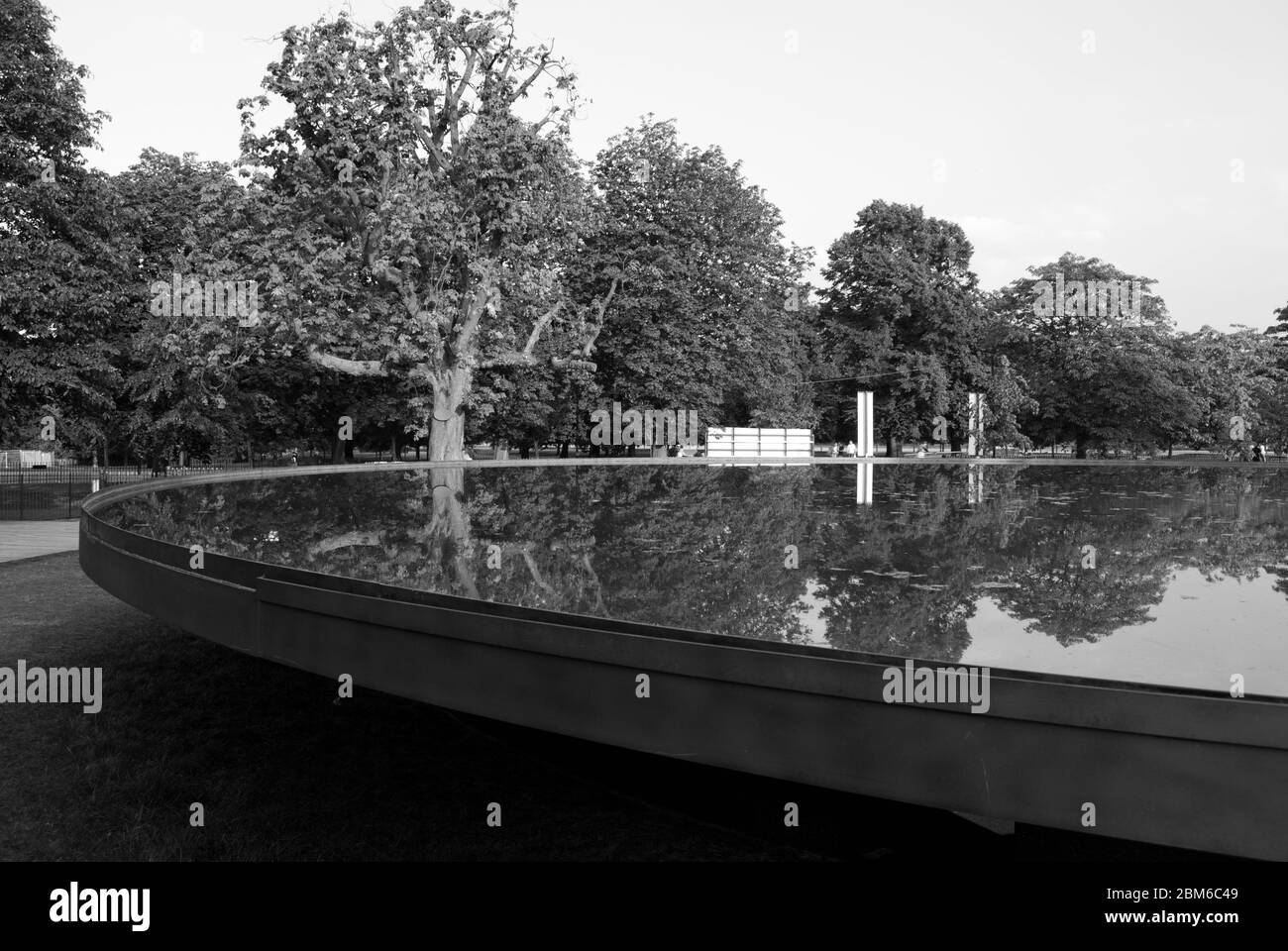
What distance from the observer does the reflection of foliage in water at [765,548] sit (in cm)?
407

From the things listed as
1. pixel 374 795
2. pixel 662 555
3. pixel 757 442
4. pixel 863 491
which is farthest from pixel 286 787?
pixel 757 442

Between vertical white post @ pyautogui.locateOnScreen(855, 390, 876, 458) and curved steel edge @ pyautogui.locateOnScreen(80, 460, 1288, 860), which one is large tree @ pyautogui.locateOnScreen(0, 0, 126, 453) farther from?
vertical white post @ pyautogui.locateOnScreen(855, 390, 876, 458)

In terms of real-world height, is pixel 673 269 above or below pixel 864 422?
above

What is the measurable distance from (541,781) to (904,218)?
51.1 m

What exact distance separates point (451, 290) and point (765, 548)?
21.3m

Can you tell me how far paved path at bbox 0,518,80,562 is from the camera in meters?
17.6

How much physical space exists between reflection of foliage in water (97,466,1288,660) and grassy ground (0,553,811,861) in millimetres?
1659

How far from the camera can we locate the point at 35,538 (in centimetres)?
2005

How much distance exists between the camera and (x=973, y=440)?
45.4 metres

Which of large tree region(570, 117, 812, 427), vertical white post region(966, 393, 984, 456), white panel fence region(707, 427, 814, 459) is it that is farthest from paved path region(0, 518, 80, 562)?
vertical white post region(966, 393, 984, 456)

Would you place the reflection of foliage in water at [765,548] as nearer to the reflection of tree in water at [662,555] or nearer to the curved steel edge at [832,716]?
the reflection of tree in water at [662,555]

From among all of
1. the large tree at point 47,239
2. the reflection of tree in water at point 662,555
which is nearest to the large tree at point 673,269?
the large tree at point 47,239

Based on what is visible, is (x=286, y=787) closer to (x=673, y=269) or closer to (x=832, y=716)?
(x=832, y=716)
